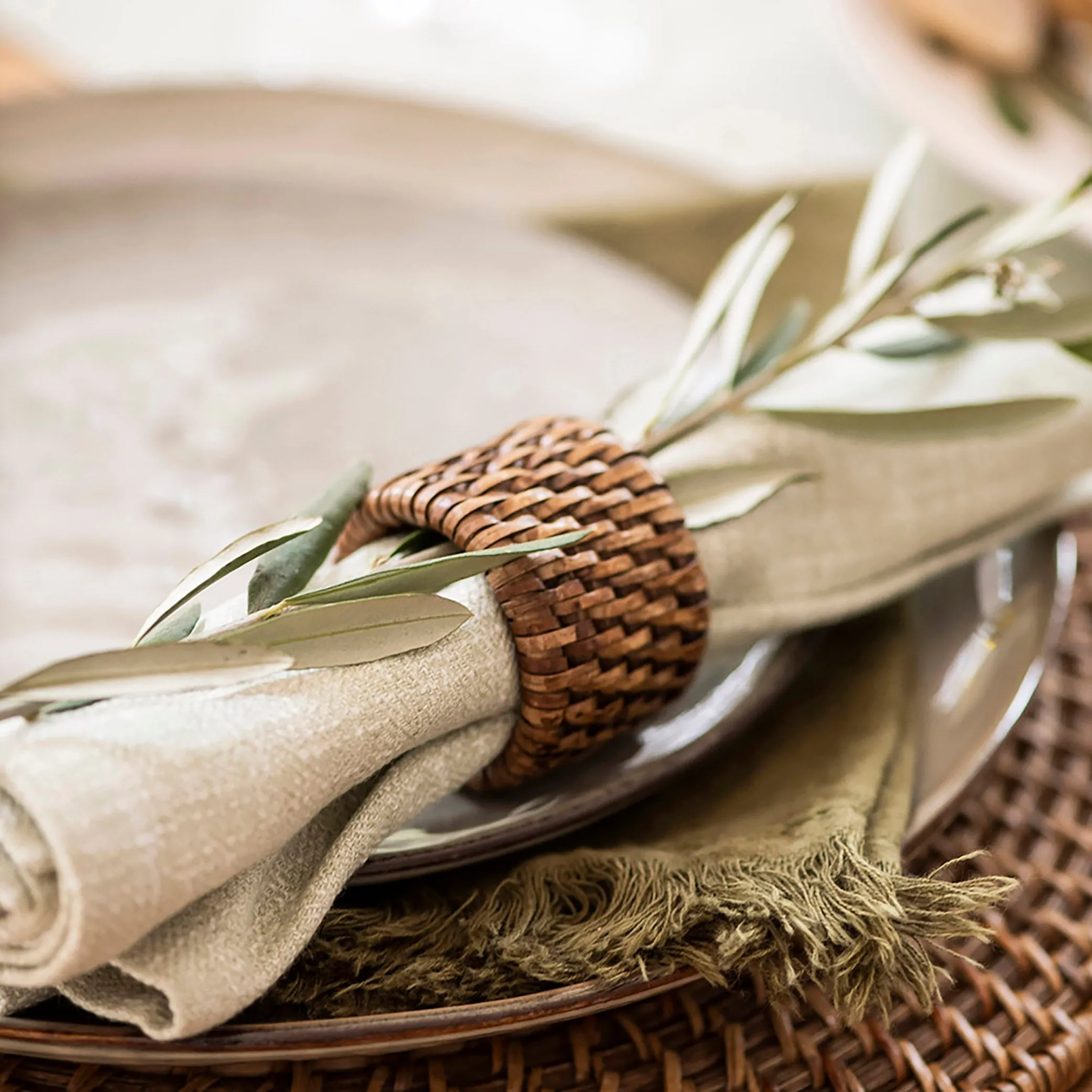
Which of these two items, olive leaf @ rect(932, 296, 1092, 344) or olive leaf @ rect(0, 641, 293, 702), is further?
olive leaf @ rect(932, 296, 1092, 344)

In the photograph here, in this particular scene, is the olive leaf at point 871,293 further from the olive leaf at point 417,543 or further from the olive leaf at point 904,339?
the olive leaf at point 417,543

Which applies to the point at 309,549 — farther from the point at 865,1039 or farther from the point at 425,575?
the point at 865,1039

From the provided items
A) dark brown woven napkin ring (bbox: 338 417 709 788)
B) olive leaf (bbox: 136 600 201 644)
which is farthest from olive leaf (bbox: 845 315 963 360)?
olive leaf (bbox: 136 600 201 644)

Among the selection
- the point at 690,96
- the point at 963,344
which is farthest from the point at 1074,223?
the point at 690,96

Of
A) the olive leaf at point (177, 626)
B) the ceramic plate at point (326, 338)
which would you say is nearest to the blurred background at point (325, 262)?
the ceramic plate at point (326, 338)

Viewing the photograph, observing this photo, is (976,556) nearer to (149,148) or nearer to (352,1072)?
(352,1072)

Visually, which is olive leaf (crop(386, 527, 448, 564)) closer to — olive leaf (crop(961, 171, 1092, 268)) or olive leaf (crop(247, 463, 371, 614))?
olive leaf (crop(247, 463, 371, 614))

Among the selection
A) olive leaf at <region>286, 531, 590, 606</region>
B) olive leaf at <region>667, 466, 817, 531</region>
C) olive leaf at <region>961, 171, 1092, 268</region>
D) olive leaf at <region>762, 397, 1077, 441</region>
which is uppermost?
olive leaf at <region>961, 171, 1092, 268</region>
